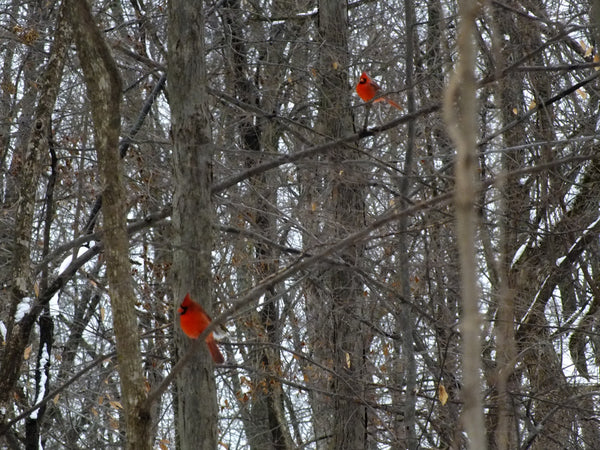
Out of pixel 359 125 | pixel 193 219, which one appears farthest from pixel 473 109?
pixel 359 125

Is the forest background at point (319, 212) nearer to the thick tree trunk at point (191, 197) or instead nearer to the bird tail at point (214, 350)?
the thick tree trunk at point (191, 197)

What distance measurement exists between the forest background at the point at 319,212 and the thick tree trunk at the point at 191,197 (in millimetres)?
11

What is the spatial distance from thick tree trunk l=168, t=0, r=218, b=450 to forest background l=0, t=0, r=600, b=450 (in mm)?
11

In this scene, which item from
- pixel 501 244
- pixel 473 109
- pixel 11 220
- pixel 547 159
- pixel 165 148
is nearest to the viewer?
pixel 473 109

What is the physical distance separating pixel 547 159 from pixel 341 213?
1739 millimetres

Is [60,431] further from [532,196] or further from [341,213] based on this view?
[532,196]

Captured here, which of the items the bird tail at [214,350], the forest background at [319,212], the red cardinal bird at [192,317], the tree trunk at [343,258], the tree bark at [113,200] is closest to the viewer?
the tree bark at [113,200]

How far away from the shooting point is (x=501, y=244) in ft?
5.16

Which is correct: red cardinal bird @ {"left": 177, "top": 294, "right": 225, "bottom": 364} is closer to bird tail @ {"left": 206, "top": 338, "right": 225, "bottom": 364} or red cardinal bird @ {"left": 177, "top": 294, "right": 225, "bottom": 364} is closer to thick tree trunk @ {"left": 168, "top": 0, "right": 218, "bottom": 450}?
thick tree trunk @ {"left": 168, "top": 0, "right": 218, "bottom": 450}

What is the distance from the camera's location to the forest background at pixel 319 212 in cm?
421

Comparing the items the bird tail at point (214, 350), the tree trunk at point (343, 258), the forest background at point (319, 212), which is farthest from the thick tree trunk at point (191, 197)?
the tree trunk at point (343, 258)

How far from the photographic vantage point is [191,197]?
163 inches

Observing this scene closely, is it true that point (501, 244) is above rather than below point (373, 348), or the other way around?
below

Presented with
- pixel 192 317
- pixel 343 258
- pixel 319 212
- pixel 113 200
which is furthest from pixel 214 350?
pixel 343 258
